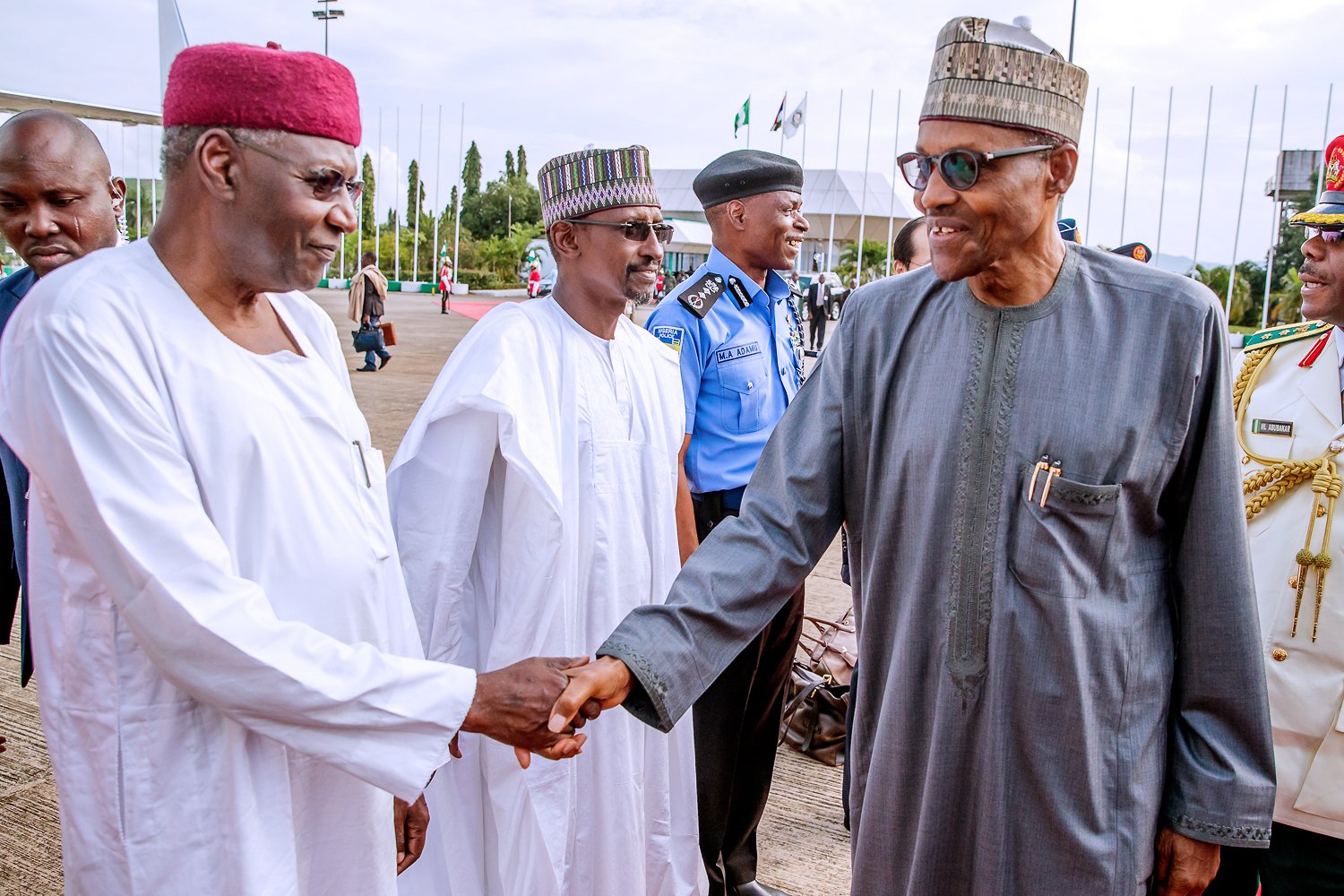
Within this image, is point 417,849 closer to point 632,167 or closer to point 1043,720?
point 1043,720

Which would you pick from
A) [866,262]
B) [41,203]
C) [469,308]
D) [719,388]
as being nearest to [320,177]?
[41,203]

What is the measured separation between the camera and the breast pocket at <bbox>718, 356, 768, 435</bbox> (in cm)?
368

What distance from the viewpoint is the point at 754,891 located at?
132 inches

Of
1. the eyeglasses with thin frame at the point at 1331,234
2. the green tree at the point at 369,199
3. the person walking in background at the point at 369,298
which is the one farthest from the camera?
the green tree at the point at 369,199

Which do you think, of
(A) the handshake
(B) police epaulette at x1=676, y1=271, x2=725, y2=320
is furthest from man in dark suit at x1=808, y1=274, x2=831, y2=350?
(A) the handshake

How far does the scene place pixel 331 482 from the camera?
6.16 feet

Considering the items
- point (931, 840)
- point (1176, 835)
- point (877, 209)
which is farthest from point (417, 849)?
point (877, 209)

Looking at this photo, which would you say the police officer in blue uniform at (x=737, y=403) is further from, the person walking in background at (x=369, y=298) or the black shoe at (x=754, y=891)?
the person walking in background at (x=369, y=298)

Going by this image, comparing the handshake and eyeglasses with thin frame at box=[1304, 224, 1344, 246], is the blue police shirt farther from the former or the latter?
eyeglasses with thin frame at box=[1304, 224, 1344, 246]

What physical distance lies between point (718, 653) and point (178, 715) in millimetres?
1003

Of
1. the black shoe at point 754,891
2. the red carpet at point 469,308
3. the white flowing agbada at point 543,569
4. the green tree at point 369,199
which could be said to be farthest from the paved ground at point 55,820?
the green tree at point 369,199

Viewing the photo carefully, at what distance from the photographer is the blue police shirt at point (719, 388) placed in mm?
3633

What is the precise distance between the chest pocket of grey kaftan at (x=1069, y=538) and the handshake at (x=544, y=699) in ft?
2.65

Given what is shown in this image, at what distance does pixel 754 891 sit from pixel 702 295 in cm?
204
